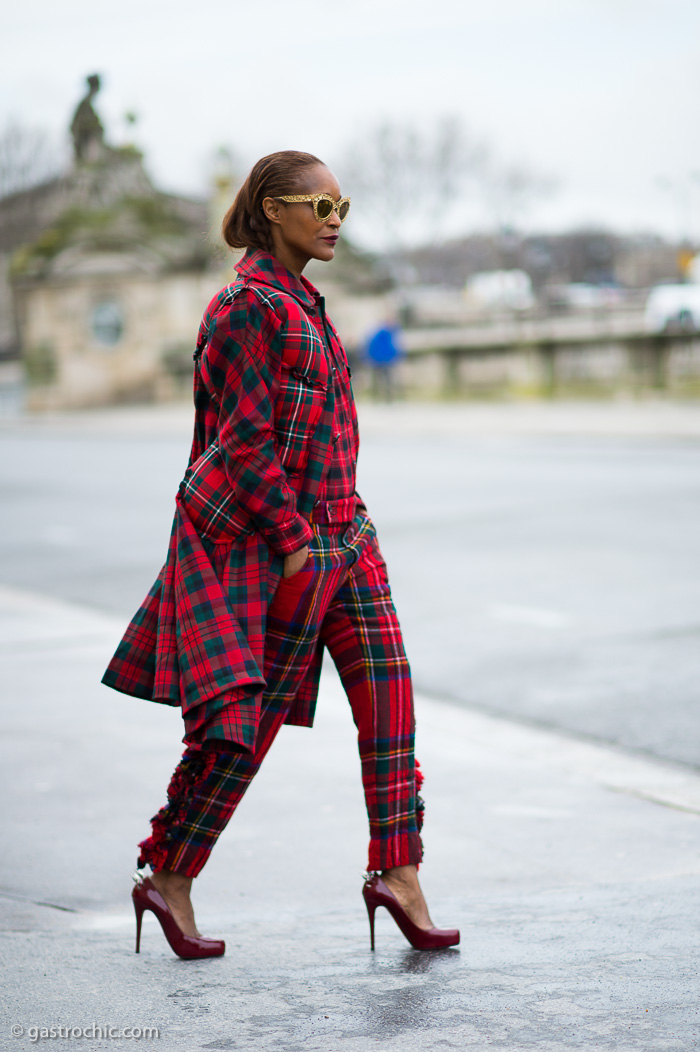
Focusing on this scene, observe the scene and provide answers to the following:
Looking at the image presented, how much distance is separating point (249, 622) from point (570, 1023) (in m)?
1.02

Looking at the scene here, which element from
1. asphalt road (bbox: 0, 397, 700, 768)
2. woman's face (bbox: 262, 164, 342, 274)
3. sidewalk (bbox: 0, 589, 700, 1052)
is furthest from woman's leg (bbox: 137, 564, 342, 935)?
asphalt road (bbox: 0, 397, 700, 768)

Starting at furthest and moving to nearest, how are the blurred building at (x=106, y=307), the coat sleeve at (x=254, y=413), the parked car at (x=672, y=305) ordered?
the parked car at (x=672, y=305) < the blurred building at (x=106, y=307) < the coat sleeve at (x=254, y=413)

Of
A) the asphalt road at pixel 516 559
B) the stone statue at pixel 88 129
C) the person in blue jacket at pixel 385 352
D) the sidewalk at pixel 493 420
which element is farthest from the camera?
the stone statue at pixel 88 129

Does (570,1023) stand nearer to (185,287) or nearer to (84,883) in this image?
(84,883)

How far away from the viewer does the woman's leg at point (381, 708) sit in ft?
10.6

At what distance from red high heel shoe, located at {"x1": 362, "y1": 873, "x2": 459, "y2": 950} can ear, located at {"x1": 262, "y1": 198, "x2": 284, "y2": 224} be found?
1457mm

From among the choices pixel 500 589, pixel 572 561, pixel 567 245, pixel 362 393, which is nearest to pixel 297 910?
pixel 500 589

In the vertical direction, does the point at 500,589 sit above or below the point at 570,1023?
below

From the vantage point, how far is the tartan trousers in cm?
312

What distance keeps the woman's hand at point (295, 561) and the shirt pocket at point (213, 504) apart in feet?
0.33

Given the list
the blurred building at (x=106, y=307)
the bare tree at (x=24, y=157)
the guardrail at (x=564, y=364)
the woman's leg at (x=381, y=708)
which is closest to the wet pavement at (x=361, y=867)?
the woman's leg at (x=381, y=708)

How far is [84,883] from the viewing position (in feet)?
12.9

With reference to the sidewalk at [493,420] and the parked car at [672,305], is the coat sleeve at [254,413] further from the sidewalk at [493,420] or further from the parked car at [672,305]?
the parked car at [672,305]

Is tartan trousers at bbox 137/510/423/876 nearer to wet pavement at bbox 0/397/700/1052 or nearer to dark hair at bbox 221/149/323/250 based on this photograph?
wet pavement at bbox 0/397/700/1052
